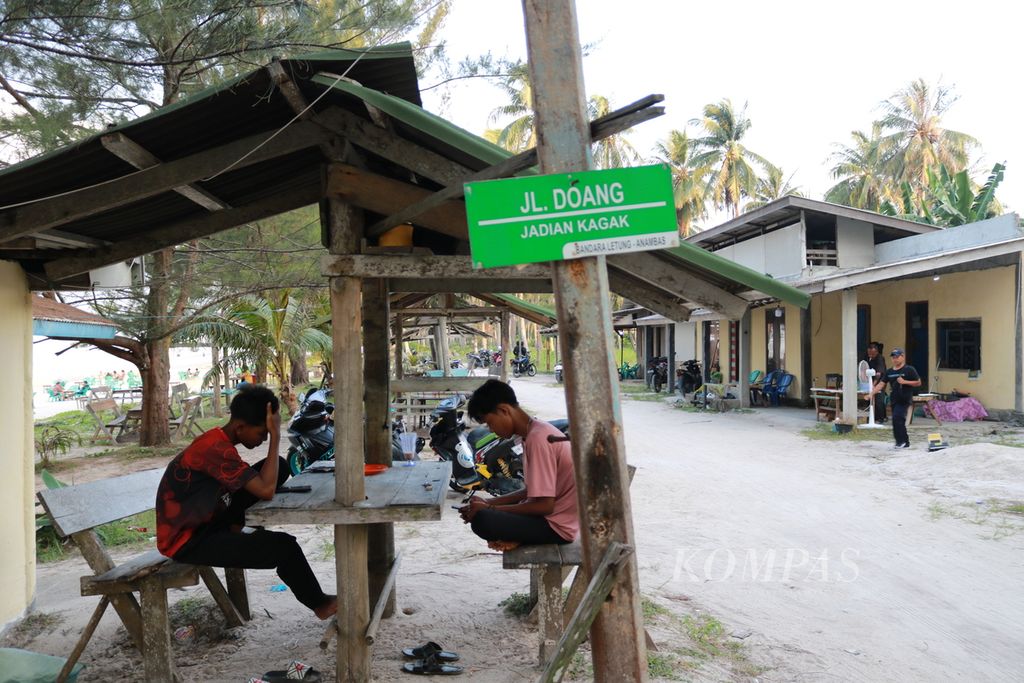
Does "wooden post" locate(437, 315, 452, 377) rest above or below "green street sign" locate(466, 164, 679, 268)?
below

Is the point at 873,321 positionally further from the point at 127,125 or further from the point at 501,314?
the point at 127,125

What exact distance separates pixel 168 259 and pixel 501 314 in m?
5.83

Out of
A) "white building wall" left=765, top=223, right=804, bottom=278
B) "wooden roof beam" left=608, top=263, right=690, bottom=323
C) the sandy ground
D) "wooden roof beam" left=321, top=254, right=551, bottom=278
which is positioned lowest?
the sandy ground

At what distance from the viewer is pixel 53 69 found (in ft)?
19.1

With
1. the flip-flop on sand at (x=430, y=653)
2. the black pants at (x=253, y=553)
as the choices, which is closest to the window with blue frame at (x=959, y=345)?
the flip-flop on sand at (x=430, y=653)

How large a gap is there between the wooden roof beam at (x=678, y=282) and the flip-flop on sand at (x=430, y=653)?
2393mm

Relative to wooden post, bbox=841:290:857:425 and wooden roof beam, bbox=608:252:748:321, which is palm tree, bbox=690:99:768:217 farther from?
wooden roof beam, bbox=608:252:748:321

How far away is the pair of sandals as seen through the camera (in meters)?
4.05

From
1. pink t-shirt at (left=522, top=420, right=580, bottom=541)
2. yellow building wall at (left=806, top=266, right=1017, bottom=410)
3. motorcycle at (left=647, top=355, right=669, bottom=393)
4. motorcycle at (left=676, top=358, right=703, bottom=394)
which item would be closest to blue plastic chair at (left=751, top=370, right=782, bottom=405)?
yellow building wall at (left=806, top=266, right=1017, bottom=410)

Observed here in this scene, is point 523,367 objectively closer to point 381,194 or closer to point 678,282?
point 381,194

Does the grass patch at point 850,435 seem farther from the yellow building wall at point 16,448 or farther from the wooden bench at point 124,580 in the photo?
the yellow building wall at point 16,448

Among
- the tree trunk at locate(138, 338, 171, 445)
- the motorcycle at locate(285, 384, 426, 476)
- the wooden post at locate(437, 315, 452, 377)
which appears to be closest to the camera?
the motorcycle at locate(285, 384, 426, 476)

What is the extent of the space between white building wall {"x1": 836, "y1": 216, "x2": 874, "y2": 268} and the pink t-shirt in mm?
15190

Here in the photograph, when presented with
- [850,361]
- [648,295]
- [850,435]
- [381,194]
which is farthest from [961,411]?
[381,194]
